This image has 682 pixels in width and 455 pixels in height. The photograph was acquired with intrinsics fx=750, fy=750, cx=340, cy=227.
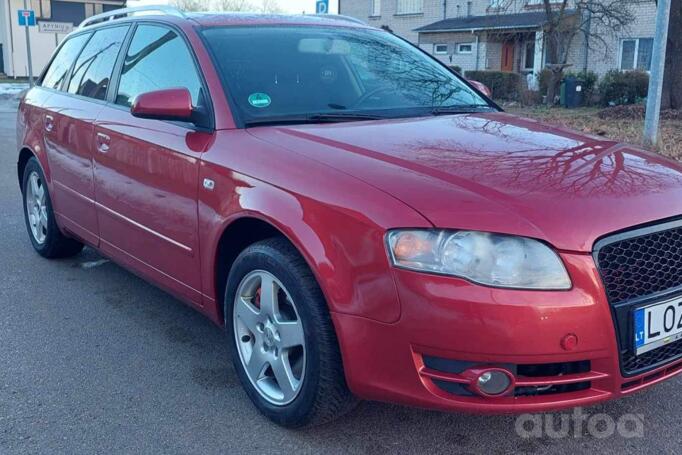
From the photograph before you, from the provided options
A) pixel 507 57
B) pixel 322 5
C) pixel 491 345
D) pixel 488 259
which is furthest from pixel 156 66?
pixel 507 57

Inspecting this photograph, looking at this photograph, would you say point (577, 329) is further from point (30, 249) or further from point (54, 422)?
point (30, 249)

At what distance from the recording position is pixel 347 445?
2.95 meters

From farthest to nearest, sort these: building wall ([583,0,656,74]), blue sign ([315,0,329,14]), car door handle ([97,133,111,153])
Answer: building wall ([583,0,656,74]) → blue sign ([315,0,329,14]) → car door handle ([97,133,111,153])

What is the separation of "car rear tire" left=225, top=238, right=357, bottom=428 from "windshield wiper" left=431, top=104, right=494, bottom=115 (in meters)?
1.33

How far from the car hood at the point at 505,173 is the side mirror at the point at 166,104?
363mm

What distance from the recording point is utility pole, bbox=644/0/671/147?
25.3 ft

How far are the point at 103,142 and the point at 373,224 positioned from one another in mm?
2259

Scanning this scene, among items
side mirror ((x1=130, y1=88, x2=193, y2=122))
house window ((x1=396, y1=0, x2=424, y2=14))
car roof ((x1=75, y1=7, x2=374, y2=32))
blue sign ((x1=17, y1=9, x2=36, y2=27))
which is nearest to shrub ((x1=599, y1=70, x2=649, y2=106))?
house window ((x1=396, y1=0, x2=424, y2=14))

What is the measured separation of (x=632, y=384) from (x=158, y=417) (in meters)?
1.89

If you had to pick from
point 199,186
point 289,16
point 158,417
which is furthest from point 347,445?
point 289,16

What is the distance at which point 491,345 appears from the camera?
2.40 meters

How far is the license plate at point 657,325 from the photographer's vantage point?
2539mm

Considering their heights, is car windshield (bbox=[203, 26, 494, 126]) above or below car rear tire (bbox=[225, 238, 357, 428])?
above

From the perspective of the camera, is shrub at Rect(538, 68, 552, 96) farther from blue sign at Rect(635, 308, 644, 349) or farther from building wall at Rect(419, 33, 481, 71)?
blue sign at Rect(635, 308, 644, 349)
